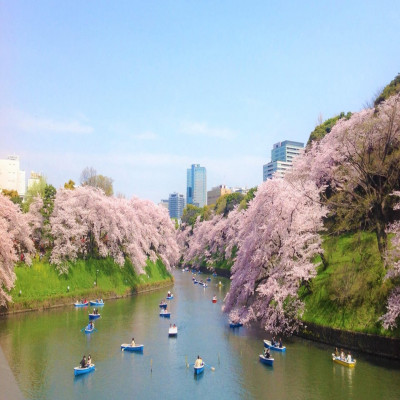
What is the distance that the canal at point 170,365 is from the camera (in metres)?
25.1

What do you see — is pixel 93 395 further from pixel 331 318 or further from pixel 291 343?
pixel 331 318

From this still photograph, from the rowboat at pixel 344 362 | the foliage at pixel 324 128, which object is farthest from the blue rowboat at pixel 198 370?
the foliage at pixel 324 128

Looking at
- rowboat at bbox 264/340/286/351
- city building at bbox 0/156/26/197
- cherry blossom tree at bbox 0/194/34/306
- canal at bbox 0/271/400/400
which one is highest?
city building at bbox 0/156/26/197

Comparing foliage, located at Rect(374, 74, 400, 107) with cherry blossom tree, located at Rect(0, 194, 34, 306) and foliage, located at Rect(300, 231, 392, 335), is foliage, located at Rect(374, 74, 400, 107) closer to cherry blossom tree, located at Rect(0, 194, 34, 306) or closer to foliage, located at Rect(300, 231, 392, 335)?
foliage, located at Rect(300, 231, 392, 335)

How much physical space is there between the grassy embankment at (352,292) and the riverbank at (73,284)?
2864 centimetres

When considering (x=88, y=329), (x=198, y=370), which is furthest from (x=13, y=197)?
(x=198, y=370)

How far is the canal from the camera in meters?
25.1

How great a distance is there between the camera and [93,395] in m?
24.5

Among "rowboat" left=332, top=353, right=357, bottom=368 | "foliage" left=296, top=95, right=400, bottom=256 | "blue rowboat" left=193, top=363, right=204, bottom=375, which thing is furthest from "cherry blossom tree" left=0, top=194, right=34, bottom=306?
"foliage" left=296, top=95, right=400, bottom=256

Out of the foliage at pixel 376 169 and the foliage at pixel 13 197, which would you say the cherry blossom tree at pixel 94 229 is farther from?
the foliage at pixel 376 169

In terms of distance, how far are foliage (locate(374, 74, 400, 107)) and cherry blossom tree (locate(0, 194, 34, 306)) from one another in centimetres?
4787

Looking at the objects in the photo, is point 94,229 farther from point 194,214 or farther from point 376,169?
point 194,214

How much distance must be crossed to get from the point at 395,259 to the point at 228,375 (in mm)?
14920

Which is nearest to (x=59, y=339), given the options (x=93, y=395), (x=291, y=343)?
(x=93, y=395)
